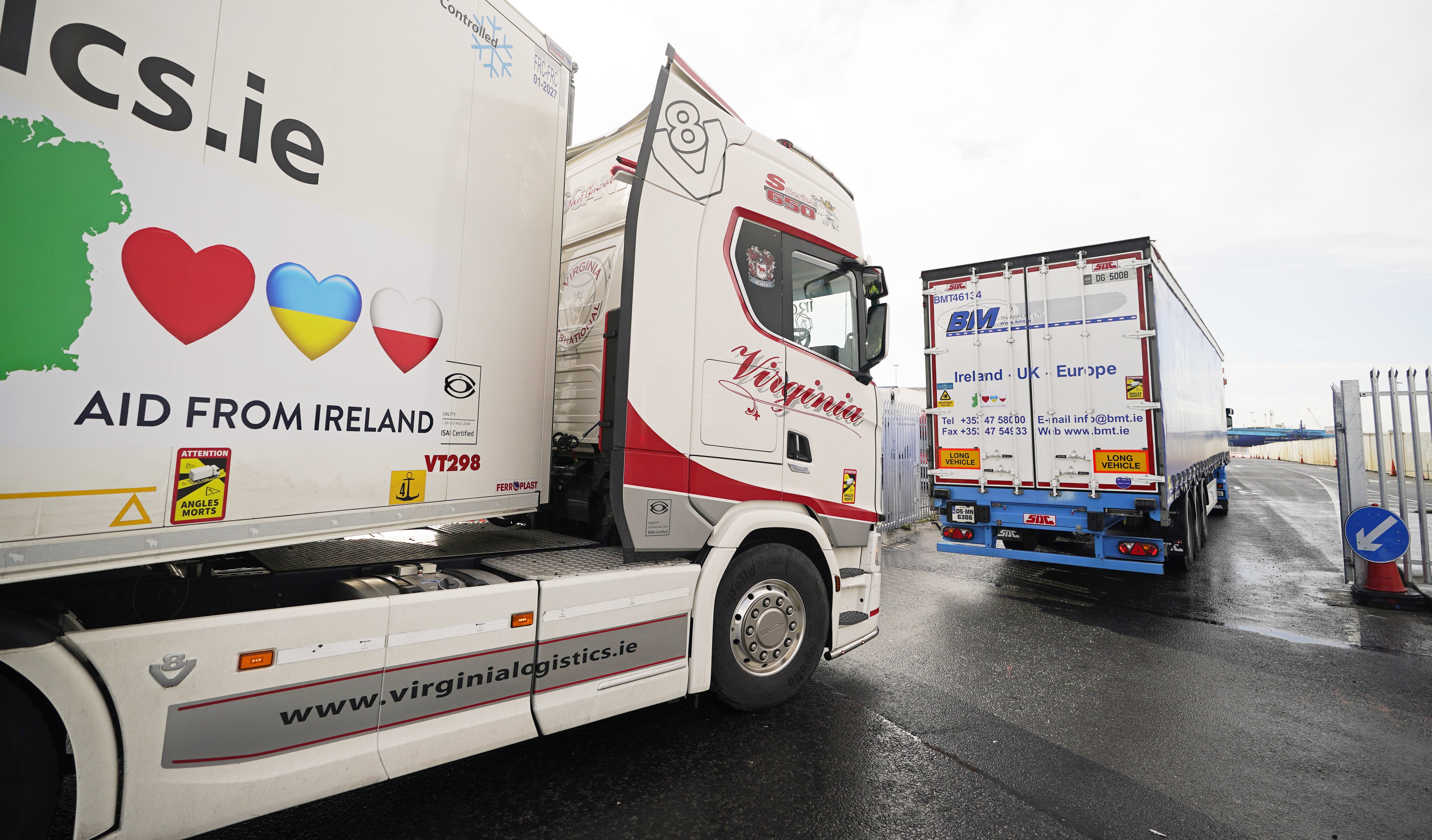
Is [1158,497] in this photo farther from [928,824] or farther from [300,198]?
[300,198]

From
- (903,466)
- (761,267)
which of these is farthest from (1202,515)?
(761,267)

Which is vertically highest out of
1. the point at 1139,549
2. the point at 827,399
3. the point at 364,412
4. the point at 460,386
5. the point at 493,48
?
the point at 493,48

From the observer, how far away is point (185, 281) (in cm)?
188

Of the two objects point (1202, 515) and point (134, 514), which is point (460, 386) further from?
point (1202, 515)

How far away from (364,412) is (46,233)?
0.95 metres

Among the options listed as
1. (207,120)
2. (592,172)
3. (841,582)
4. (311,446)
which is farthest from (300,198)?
(841,582)

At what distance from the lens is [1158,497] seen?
5941 millimetres

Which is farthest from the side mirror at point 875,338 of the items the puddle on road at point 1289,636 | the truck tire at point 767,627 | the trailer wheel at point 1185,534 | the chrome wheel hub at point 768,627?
the trailer wheel at point 1185,534

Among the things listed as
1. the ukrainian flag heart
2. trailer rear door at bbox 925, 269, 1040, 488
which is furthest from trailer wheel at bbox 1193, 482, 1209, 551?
the ukrainian flag heart

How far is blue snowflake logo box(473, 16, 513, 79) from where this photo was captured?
2779 millimetres

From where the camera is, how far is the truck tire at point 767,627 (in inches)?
131

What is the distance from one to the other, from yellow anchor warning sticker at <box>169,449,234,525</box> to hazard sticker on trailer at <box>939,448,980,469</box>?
688cm

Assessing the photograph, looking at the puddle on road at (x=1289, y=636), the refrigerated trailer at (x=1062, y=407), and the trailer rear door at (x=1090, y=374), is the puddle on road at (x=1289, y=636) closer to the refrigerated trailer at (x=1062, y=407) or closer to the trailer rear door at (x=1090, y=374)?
the refrigerated trailer at (x=1062, y=407)

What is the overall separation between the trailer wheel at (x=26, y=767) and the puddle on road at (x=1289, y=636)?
25.1ft
